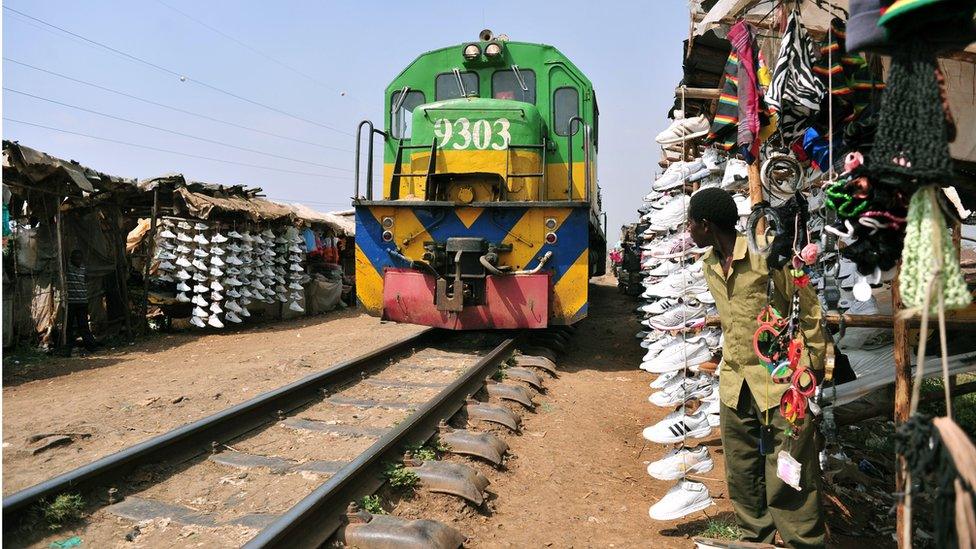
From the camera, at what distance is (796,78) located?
278 cm

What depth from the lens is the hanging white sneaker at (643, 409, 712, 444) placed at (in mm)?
3865

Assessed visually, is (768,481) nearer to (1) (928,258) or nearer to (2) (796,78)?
(1) (928,258)

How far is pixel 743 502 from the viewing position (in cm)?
300

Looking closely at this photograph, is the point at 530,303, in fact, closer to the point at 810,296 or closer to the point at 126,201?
the point at 810,296

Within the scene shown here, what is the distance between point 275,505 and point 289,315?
1048 centimetres

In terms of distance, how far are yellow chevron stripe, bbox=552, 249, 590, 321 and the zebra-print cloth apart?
469cm

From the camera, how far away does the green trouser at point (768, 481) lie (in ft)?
8.80

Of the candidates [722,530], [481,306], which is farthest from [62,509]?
[481,306]

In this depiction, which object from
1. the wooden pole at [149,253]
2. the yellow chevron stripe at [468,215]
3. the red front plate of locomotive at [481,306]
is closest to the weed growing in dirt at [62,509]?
the red front plate of locomotive at [481,306]

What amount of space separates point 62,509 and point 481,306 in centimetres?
479

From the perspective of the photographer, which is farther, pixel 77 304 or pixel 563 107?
pixel 77 304

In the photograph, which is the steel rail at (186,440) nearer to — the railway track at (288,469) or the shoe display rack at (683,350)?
the railway track at (288,469)

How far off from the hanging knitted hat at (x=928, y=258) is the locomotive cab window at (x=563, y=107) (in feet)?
23.8

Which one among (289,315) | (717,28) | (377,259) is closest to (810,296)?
(717,28)
